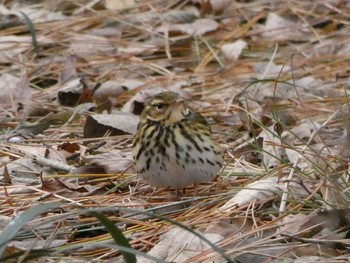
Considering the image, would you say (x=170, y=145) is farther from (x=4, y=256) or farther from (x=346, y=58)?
(x=346, y=58)

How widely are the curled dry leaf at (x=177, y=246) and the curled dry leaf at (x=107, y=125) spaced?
1774mm

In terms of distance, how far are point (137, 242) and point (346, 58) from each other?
142 inches

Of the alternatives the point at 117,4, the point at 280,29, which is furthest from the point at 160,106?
the point at 117,4

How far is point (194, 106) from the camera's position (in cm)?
641

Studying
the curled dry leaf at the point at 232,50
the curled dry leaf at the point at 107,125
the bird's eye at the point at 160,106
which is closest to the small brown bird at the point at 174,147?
the bird's eye at the point at 160,106

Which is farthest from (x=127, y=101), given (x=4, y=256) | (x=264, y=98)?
(x=4, y=256)

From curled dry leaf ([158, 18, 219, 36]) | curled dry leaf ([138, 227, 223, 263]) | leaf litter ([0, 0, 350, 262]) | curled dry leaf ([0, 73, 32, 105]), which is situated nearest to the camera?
curled dry leaf ([138, 227, 223, 263])

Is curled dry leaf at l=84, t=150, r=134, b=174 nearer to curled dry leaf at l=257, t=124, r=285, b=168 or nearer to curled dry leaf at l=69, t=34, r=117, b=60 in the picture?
curled dry leaf at l=257, t=124, r=285, b=168

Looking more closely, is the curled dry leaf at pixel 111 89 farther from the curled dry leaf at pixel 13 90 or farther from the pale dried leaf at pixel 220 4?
the pale dried leaf at pixel 220 4

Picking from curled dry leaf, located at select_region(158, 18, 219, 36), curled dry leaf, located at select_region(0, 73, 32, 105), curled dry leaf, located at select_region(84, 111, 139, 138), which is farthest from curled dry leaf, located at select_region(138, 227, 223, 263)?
curled dry leaf, located at select_region(158, 18, 219, 36)

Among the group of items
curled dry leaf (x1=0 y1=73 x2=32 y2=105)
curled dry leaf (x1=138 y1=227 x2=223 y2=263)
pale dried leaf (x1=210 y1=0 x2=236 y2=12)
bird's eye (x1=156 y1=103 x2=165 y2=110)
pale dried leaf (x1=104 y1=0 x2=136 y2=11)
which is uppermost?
bird's eye (x1=156 y1=103 x2=165 y2=110)

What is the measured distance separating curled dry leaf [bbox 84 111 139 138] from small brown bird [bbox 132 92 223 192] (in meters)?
0.82

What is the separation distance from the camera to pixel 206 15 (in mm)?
8273

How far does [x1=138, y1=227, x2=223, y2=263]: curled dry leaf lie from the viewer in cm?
380
